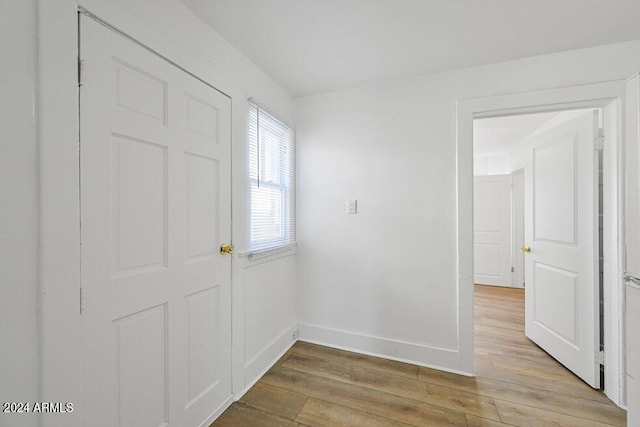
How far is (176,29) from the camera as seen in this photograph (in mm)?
1397

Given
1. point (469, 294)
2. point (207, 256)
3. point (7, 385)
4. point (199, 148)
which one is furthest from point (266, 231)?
point (469, 294)

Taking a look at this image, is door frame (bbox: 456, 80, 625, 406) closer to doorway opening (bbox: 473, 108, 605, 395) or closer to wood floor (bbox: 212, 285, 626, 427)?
doorway opening (bbox: 473, 108, 605, 395)

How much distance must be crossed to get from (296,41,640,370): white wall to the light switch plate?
1.8 inches

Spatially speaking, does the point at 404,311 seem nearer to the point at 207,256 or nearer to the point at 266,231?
the point at 266,231

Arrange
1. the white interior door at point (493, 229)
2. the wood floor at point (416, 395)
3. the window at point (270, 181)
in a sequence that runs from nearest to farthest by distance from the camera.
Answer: the wood floor at point (416, 395) < the window at point (270, 181) < the white interior door at point (493, 229)

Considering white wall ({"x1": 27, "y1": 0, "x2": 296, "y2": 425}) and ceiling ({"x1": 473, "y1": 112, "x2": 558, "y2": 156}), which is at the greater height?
ceiling ({"x1": 473, "y1": 112, "x2": 558, "y2": 156})

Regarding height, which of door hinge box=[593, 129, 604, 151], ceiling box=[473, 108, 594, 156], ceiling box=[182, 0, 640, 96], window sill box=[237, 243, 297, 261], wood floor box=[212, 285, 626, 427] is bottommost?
wood floor box=[212, 285, 626, 427]

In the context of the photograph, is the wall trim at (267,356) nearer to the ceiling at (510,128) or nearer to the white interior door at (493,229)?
the ceiling at (510,128)

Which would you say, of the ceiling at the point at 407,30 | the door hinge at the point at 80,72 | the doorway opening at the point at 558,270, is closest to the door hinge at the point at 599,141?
the doorway opening at the point at 558,270

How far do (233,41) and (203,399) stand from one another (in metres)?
2.25

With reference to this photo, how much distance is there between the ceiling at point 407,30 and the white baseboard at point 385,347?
2.29 m

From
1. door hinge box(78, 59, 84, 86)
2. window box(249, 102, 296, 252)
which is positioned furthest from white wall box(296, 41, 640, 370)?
door hinge box(78, 59, 84, 86)

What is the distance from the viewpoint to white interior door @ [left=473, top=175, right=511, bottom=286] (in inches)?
182

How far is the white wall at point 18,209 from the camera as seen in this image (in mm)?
803
